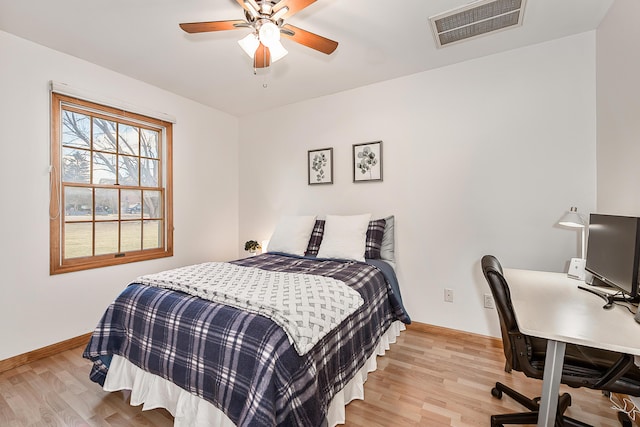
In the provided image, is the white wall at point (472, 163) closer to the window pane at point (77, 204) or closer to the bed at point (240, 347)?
the bed at point (240, 347)

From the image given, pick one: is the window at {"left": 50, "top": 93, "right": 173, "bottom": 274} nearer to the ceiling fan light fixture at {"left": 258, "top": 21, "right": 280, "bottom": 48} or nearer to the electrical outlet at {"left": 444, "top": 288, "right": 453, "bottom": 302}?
the ceiling fan light fixture at {"left": 258, "top": 21, "right": 280, "bottom": 48}

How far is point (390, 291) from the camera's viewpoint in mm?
2490

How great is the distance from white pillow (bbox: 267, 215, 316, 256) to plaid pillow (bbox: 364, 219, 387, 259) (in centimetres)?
65

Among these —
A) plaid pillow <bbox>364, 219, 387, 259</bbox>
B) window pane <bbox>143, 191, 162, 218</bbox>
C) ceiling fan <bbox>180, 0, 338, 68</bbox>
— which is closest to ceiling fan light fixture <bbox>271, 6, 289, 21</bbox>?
ceiling fan <bbox>180, 0, 338, 68</bbox>

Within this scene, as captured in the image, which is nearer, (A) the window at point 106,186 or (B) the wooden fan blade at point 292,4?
(B) the wooden fan blade at point 292,4

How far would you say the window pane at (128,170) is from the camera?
2.94 m

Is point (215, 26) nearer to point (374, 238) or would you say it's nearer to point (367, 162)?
point (367, 162)

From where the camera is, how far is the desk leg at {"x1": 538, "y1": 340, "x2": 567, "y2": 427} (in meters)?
1.19

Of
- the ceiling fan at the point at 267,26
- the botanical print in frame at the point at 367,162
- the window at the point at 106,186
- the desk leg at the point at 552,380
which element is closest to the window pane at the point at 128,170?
the window at the point at 106,186

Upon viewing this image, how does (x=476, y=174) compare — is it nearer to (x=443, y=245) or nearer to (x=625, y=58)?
(x=443, y=245)

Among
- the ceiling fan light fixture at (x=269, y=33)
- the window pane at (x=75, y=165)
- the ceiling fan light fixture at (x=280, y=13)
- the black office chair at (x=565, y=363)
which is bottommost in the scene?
the black office chair at (x=565, y=363)

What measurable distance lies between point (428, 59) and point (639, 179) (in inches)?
68.8

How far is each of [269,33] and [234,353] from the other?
1.63 metres

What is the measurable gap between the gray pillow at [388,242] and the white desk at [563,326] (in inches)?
50.7
